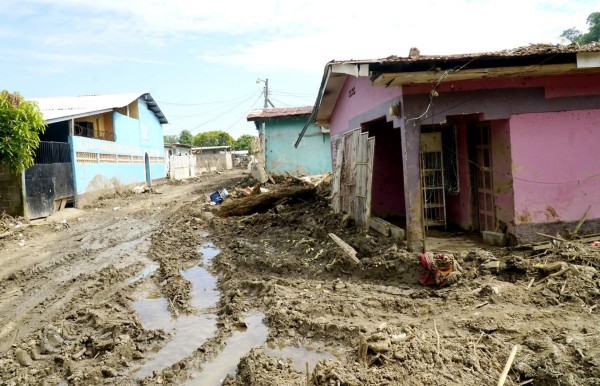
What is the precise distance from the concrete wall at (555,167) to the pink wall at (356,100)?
2.38 meters

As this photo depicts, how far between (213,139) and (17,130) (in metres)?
58.3

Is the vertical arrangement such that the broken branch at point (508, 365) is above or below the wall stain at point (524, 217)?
below

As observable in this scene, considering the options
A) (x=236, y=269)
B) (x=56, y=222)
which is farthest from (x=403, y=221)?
(x=56, y=222)

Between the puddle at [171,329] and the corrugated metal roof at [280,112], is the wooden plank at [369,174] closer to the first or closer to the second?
the puddle at [171,329]

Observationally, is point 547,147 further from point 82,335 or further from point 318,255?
point 82,335

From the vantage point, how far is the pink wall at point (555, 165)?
25.8ft

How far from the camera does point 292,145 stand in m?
22.0

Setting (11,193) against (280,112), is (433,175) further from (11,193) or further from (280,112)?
(280,112)

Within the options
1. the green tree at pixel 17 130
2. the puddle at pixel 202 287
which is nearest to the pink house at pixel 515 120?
the puddle at pixel 202 287

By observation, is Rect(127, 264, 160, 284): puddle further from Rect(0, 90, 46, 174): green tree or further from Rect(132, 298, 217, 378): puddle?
Rect(0, 90, 46, 174): green tree

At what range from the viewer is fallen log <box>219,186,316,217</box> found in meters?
14.2

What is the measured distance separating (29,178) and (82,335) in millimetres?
10226

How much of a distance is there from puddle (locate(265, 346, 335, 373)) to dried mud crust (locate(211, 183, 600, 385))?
11 cm

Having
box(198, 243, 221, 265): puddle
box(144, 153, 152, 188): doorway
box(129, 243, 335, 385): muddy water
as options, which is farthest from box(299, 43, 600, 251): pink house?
box(144, 153, 152, 188): doorway
